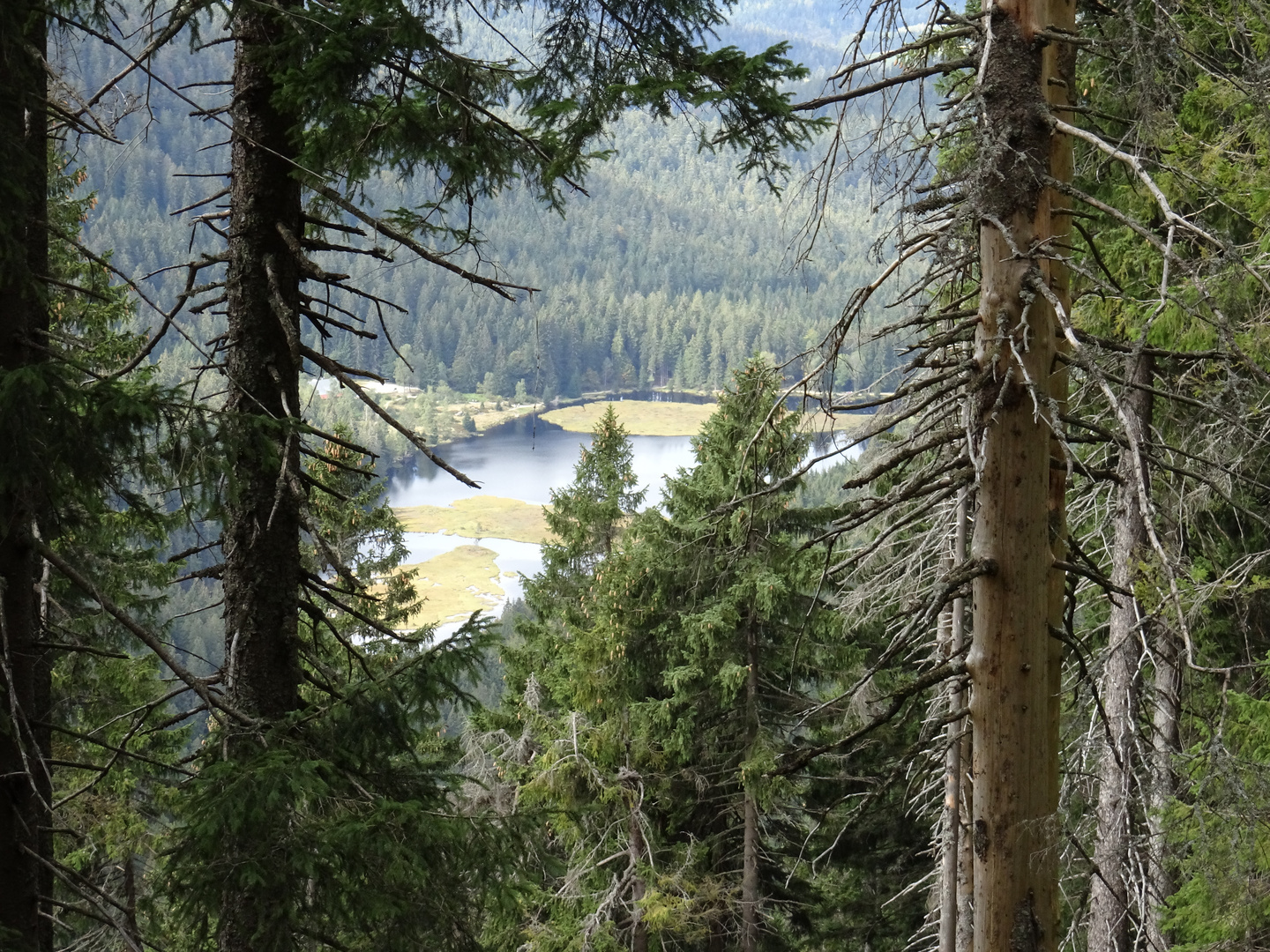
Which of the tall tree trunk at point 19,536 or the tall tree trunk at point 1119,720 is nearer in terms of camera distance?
the tall tree trunk at point 19,536

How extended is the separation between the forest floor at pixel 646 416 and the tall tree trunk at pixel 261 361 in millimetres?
118584

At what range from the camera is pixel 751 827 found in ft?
39.6

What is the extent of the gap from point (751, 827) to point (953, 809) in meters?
6.76

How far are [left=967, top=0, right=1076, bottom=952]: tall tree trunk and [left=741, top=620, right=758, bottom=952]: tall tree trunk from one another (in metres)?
8.75

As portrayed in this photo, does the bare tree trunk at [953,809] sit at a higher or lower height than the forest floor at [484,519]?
lower

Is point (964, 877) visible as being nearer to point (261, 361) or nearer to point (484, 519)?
point (261, 361)

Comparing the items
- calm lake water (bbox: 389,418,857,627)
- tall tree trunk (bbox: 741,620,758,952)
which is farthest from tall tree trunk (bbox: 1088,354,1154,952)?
calm lake water (bbox: 389,418,857,627)

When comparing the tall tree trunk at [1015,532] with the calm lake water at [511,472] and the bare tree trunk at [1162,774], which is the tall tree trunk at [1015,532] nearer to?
the bare tree trunk at [1162,774]

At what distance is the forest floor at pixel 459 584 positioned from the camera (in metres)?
79.1

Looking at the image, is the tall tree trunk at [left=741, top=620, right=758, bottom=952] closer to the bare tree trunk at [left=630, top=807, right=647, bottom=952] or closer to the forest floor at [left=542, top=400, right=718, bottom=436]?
the bare tree trunk at [left=630, top=807, right=647, bottom=952]

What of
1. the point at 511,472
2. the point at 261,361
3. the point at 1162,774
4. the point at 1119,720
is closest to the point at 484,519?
the point at 511,472

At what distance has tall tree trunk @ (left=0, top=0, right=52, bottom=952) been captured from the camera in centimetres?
296

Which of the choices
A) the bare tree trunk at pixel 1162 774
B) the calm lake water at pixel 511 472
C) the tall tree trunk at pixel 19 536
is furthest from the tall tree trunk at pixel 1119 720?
the calm lake water at pixel 511 472

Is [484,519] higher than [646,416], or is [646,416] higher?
[646,416]
